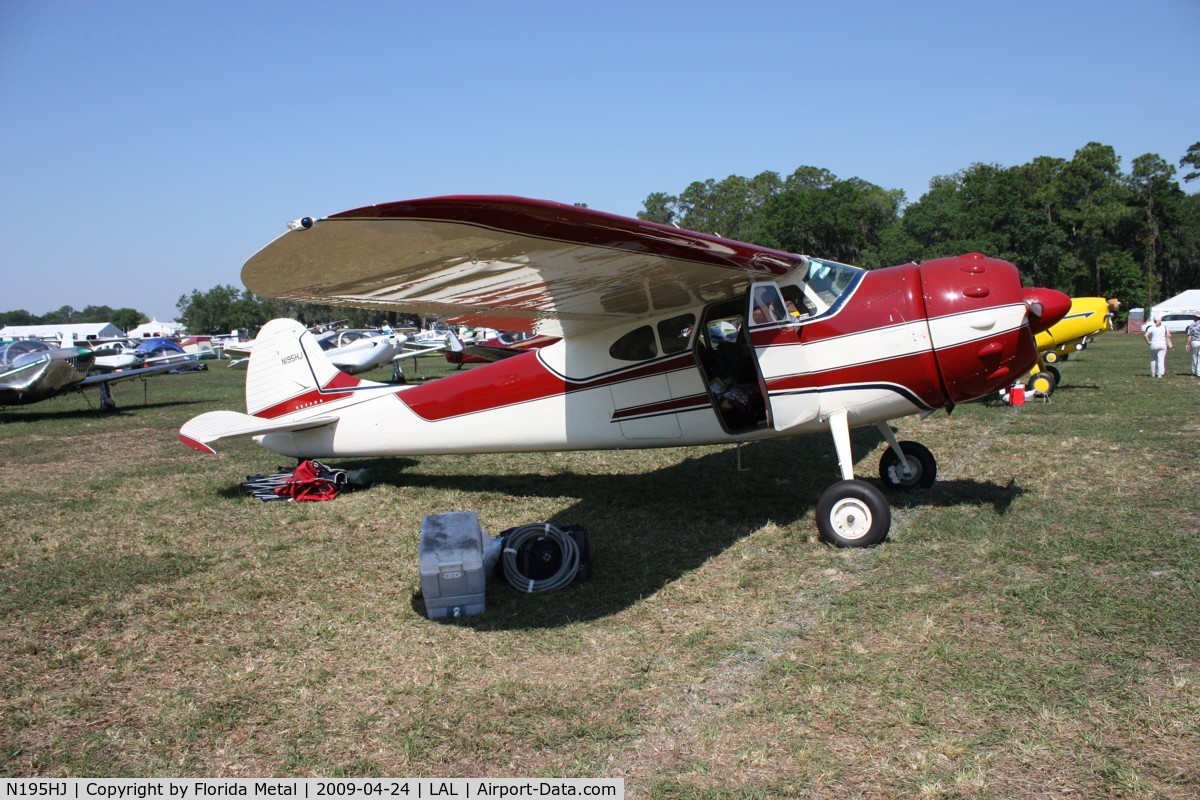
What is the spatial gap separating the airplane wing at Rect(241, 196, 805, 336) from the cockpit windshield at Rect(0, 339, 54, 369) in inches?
614

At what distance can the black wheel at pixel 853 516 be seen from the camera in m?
5.86

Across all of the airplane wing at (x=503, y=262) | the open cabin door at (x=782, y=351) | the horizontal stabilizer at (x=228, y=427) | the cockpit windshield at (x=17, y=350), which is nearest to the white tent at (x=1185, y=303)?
the open cabin door at (x=782, y=351)

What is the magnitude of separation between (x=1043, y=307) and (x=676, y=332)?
2880 millimetres

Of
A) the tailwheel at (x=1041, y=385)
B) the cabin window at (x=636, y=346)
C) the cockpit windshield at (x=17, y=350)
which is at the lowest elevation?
the tailwheel at (x=1041, y=385)

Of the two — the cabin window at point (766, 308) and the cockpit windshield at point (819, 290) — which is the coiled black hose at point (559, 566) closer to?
the cabin window at point (766, 308)

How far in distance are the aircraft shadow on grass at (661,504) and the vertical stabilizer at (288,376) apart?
1234 mm

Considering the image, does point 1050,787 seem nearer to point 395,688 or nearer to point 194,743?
point 395,688

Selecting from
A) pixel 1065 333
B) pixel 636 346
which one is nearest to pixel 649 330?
pixel 636 346

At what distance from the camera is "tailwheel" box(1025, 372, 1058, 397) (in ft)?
46.0

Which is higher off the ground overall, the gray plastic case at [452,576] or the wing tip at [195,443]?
the wing tip at [195,443]

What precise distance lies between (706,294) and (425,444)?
338 cm

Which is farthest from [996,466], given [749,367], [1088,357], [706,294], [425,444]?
[1088,357]

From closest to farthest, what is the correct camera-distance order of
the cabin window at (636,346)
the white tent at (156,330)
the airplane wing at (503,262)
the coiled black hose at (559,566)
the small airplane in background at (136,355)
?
the airplane wing at (503,262), the coiled black hose at (559,566), the cabin window at (636,346), the small airplane in background at (136,355), the white tent at (156,330)

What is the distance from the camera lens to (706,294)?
6.64 metres
